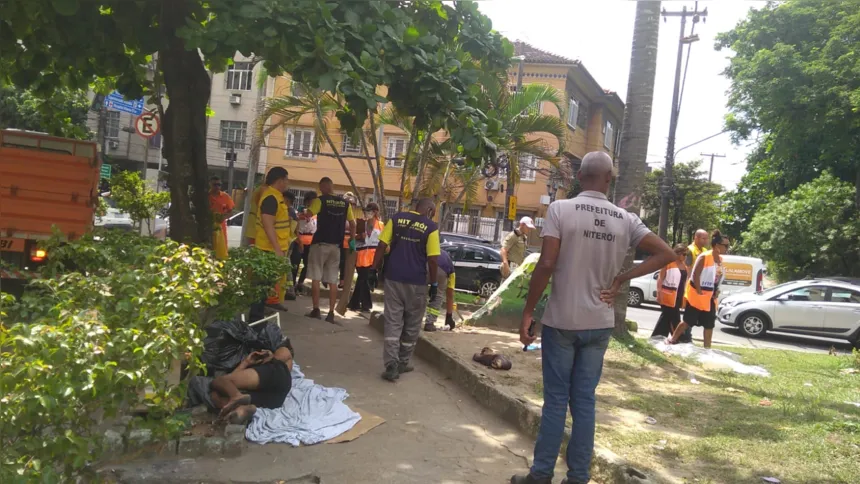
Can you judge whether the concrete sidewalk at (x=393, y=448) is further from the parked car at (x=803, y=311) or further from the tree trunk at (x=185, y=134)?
the parked car at (x=803, y=311)

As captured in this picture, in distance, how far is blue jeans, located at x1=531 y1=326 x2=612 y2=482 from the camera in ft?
13.1

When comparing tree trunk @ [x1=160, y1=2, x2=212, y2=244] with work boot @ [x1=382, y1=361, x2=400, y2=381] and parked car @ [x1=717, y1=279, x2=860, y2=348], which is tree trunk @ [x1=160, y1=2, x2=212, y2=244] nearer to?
work boot @ [x1=382, y1=361, x2=400, y2=381]

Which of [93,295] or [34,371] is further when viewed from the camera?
[93,295]

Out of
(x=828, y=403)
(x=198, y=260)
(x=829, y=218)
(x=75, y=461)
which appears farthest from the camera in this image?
(x=829, y=218)

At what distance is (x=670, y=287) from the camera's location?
1047 centimetres

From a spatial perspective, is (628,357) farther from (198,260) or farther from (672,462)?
(198,260)

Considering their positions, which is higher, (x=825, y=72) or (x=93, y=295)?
(x=825, y=72)

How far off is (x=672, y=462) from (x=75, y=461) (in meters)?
3.57

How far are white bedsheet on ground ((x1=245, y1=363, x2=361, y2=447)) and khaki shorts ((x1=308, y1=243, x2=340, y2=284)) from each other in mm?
3426

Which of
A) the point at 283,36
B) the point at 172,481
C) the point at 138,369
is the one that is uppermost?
the point at 283,36

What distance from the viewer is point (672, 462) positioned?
449 cm

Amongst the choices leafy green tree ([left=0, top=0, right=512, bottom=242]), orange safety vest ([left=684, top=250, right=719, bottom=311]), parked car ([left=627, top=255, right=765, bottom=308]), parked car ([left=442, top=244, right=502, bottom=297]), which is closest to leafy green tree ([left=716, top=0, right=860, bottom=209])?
parked car ([left=627, top=255, right=765, bottom=308])

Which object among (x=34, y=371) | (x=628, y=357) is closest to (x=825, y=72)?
(x=628, y=357)

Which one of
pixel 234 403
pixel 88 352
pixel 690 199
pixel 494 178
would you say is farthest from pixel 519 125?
pixel 690 199
